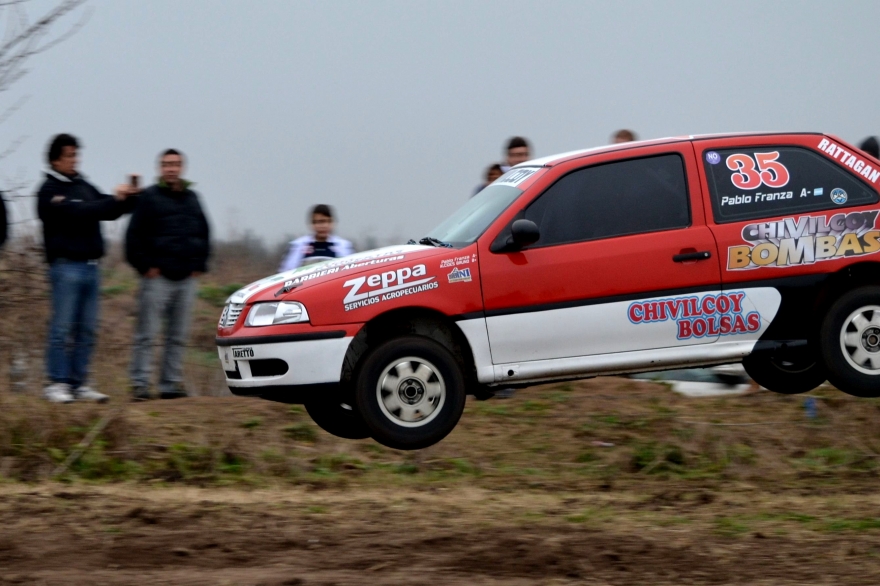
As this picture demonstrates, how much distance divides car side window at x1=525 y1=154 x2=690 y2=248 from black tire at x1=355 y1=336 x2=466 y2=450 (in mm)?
1006

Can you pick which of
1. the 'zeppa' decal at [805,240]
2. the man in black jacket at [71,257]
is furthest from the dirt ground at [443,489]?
the 'zeppa' decal at [805,240]

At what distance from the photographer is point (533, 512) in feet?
26.6

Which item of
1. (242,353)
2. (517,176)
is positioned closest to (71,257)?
(242,353)

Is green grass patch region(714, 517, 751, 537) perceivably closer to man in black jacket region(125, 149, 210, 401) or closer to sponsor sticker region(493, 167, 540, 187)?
sponsor sticker region(493, 167, 540, 187)

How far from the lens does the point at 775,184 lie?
8.00m

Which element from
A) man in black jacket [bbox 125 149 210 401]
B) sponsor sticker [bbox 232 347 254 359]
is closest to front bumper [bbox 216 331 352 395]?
sponsor sticker [bbox 232 347 254 359]

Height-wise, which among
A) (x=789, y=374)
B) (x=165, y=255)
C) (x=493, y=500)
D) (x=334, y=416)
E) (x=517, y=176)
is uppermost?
(x=517, y=176)

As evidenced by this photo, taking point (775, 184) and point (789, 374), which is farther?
point (789, 374)

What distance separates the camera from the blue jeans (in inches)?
367

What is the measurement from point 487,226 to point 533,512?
1.96 m

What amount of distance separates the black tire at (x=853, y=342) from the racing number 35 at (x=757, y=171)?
901mm

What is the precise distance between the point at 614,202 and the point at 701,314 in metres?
0.93

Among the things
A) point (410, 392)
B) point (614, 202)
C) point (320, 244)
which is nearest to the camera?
point (410, 392)

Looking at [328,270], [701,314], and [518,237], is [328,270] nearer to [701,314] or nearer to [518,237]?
[518,237]
